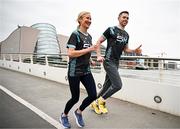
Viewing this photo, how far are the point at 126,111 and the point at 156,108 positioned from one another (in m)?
0.71

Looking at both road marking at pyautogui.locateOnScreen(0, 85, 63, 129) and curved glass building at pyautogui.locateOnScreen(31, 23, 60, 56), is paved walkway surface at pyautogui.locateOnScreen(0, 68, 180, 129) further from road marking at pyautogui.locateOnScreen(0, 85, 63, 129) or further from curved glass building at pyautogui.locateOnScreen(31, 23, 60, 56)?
curved glass building at pyautogui.locateOnScreen(31, 23, 60, 56)

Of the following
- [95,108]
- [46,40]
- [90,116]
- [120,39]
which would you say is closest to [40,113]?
[90,116]

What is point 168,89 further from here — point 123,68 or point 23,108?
point 23,108

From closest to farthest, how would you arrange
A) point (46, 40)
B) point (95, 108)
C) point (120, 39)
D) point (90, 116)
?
point (120, 39) → point (90, 116) → point (95, 108) → point (46, 40)

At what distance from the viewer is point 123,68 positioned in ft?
22.6

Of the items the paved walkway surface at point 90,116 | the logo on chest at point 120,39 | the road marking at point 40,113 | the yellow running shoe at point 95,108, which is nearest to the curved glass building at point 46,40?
the road marking at point 40,113

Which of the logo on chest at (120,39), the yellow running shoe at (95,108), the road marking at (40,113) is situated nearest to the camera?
the road marking at (40,113)

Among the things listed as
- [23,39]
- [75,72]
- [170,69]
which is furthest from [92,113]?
[23,39]

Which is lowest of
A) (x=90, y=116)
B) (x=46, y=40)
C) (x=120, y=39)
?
(x=90, y=116)

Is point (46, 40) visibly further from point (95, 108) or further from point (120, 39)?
point (120, 39)

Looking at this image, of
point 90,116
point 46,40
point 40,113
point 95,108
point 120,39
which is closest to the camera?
point 120,39

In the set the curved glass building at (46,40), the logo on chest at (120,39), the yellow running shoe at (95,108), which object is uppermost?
the curved glass building at (46,40)

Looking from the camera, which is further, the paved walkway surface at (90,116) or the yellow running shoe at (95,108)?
the yellow running shoe at (95,108)

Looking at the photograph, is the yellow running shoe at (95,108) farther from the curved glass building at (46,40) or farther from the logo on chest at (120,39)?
the curved glass building at (46,40)
